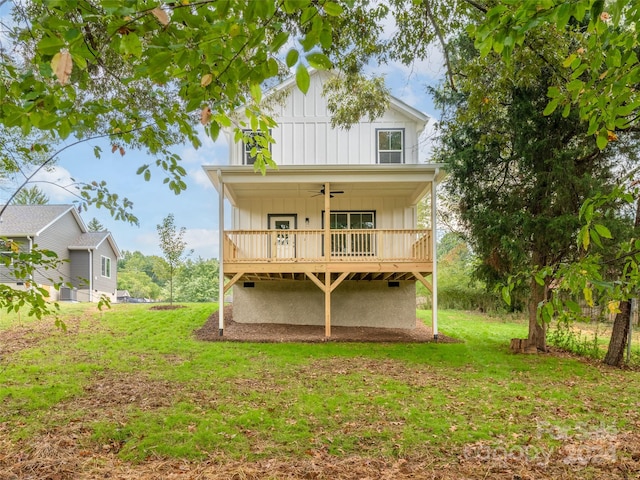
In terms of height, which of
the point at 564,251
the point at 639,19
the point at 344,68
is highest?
the point at 344,68

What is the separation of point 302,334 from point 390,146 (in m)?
6.48

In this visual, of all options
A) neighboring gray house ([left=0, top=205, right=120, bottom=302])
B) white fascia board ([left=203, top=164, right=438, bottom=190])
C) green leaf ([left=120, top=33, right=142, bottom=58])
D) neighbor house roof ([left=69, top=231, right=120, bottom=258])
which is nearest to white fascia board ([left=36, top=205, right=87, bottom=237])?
neighboring gray house ([left=0, top=205, right=120, bottom=302])

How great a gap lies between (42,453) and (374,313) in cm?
1057

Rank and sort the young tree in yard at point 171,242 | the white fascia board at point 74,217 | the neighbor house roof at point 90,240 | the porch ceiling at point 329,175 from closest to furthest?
the porch ceiling at point 329,175 → the young tree in yard at point 171,242 → the white fascia board at point 74,217 → the neighbor house roof at point 90,240

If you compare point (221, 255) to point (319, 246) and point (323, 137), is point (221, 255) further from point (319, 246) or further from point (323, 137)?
point (323, 137)

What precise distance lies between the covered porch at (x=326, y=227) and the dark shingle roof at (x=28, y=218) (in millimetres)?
11004

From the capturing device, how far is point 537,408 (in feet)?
19.3

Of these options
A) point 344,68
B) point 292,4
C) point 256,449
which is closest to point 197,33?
point 292,4

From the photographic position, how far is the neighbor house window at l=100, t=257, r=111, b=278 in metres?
23.3

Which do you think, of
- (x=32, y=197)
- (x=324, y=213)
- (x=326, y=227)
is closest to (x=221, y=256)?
(x=326, y=227)

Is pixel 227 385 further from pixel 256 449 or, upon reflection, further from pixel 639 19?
pixel 639 19

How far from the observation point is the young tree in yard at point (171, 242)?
16219 millimetres

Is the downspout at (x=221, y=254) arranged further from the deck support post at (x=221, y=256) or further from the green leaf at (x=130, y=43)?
the green leaf at (x=130, y=43)

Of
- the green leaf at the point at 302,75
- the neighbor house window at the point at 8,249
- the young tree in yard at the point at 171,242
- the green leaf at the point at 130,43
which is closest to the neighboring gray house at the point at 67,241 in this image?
the young tree in yard at the point at 171,242
